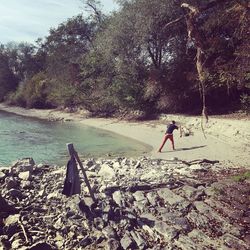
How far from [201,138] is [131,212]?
12493 millimetres

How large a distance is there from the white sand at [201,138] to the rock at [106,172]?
13.1 ft

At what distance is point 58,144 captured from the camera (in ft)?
76.9

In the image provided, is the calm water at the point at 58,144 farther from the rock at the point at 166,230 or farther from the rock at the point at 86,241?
the rock at the point at 166,230

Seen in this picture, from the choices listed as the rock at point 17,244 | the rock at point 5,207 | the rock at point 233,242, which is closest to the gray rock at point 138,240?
the rock at point 233,242

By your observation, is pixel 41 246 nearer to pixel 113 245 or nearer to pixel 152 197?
pixel 113 245

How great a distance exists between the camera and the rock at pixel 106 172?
13003 mm

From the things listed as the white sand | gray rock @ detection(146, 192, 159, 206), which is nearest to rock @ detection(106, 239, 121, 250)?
gray rock @ detection(146, 192, 159, 206)

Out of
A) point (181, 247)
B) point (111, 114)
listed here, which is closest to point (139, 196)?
point (181, 247)

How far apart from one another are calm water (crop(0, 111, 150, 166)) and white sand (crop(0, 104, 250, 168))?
136 cm

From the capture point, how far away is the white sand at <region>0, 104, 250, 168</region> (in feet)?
54.3

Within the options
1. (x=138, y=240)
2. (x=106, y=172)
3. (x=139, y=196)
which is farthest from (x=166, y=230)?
(x=106, y=172)

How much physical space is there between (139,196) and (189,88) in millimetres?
19414

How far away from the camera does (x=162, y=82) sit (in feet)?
97.8

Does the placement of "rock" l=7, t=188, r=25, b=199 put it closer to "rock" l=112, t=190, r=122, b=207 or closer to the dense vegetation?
"rock" l=112, t=190, r=122, b=207
